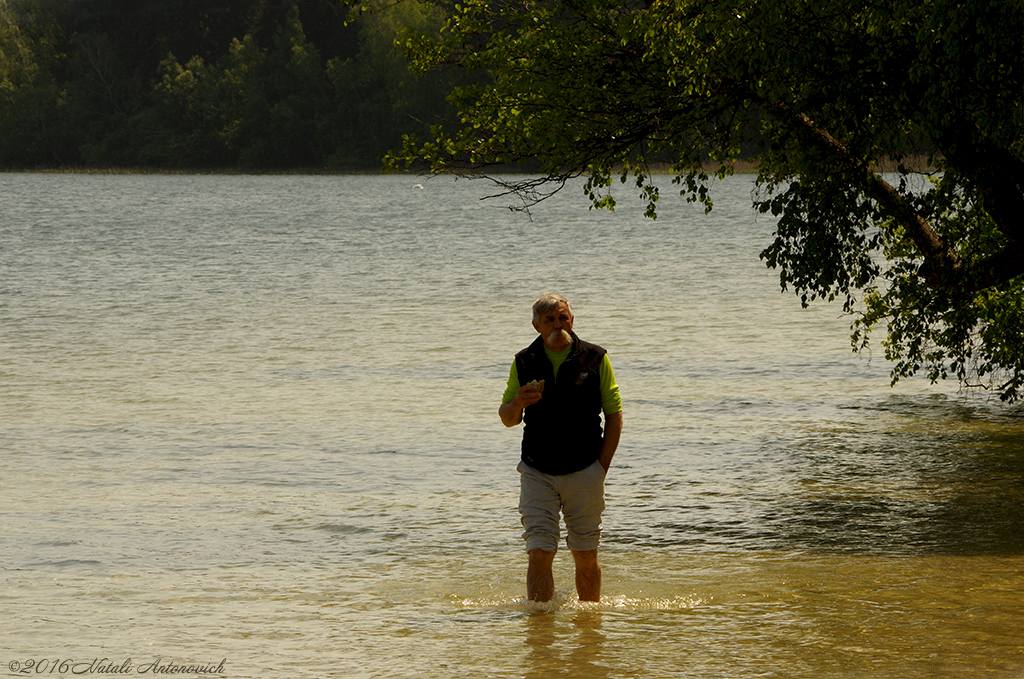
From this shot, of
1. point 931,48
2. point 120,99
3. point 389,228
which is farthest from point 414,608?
point 120,99

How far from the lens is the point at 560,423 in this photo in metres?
7.52

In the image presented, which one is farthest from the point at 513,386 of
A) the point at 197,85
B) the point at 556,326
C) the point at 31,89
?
the point at 31,89

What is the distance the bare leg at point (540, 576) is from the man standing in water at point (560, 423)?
0.8 inches

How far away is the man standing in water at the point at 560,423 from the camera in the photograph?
7387 mm

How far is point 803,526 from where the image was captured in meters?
10.9

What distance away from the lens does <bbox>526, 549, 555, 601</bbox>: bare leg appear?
7801 mm

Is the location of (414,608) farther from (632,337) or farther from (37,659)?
(632,337)

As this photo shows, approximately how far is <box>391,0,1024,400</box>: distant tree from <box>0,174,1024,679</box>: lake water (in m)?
2.14

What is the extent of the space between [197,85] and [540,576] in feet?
463

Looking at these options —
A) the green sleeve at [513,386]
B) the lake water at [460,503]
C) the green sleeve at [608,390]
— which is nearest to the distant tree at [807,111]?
the lake water at [460,503]

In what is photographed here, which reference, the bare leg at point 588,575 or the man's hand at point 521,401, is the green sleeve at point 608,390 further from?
the bare leg at point 588,575

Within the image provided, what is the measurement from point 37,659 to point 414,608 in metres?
2.40

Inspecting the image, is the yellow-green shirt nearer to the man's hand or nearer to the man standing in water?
the man standing in water

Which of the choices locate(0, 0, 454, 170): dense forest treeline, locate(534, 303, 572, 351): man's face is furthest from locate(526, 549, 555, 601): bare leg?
locate(0, 0, 454, 170): dense forest treeline
